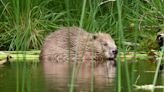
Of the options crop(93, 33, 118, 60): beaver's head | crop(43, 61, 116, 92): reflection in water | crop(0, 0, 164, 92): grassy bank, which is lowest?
crop(43, 61, 116, 92): reflection in water

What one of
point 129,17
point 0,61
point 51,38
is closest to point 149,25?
point 129,17

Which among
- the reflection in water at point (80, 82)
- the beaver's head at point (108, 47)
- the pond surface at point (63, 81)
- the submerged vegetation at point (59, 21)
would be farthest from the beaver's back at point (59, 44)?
the reflection in water at point (80, 82)

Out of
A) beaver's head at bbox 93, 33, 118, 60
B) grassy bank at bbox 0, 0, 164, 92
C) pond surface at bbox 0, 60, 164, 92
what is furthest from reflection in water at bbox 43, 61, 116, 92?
grassy bank at bbox 0, 0, 164, 92

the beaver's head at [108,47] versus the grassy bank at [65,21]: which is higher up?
the grassy bank at [65,21]

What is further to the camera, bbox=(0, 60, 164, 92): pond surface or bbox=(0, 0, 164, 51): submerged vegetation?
bbox=(0, 0, 164, 51): submerged vegetation

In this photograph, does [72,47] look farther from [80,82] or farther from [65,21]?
[80,82]

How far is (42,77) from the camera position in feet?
22.8

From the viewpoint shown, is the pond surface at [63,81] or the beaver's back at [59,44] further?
the beaver's back at [59,44]

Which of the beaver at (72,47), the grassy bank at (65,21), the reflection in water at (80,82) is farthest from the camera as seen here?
the grassy bank at (65,21)

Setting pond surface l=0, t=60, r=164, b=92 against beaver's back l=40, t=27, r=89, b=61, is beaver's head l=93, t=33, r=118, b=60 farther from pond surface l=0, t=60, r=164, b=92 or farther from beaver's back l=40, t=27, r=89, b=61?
pond surface l=0, t=60, r=164, b=92

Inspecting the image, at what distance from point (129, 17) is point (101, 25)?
762 millimetres

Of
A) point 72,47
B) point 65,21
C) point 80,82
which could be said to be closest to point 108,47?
point 72,47

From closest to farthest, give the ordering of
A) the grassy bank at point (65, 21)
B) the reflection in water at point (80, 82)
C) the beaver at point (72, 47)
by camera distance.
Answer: the reflection in water at point (80, 82) → the beaver at point (72, 47) → the grassy bank at point (65, 21)

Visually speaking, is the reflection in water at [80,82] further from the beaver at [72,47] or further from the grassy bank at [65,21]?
the grassy bank at [65,21]
